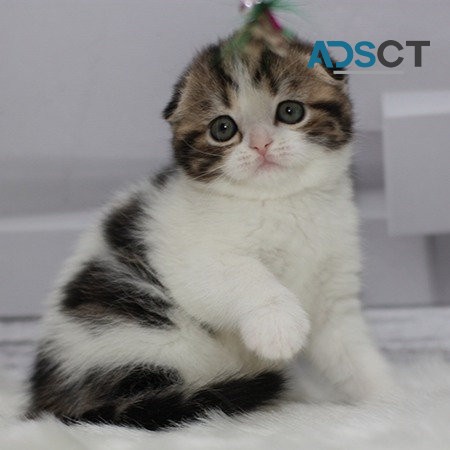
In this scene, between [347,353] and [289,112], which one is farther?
[347,353]

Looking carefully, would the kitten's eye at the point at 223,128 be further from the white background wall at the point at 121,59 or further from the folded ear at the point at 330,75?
the white background wall at the point at 121,59

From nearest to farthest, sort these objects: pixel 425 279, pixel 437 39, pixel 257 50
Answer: pixel 257 50
pixel 437 39
pixel 425 279

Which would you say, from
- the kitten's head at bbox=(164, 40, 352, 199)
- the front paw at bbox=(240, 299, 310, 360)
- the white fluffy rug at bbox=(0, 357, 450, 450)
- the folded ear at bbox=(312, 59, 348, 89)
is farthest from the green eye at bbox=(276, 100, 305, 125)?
the white fluffy rug at bbox=(0, 357, 450, 450)

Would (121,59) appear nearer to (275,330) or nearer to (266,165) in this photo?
(266,165)

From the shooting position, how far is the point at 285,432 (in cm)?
165

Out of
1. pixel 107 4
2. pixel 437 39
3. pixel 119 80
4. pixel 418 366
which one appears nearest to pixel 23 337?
pixel 119 80

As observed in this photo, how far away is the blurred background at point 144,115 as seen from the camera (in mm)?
2920

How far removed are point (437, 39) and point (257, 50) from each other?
1.14 meters

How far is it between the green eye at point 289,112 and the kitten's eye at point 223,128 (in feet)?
0.33

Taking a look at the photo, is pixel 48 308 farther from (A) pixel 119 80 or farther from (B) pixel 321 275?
(A) pixel 119 80

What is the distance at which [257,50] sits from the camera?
200 cm

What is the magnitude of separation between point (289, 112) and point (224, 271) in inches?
14.6

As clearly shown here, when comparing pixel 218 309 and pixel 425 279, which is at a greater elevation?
pixel 218 309

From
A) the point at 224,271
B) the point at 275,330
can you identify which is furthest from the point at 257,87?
the point at 275,330
